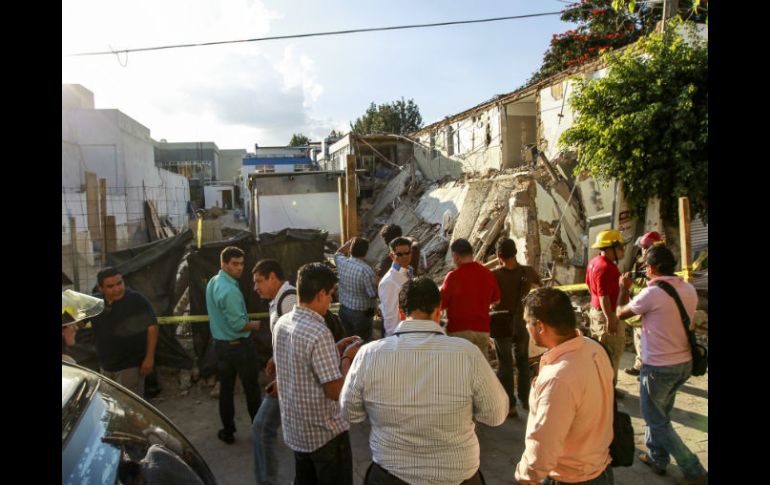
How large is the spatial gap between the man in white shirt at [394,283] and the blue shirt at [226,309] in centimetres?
134

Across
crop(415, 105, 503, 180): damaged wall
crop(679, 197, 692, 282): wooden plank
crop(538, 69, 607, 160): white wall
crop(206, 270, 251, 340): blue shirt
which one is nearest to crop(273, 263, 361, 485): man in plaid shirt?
crop(206, 270, 251, 340): blue shirt

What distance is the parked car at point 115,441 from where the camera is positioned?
172 centimetres

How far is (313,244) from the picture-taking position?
746 centimetres

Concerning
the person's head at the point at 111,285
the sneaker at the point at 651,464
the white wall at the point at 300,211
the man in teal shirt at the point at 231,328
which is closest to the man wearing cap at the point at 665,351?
the sneaker at the point at 651,464

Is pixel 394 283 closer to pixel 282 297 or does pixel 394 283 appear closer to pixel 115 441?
pixel 282 297

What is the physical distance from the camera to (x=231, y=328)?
4.75 metres

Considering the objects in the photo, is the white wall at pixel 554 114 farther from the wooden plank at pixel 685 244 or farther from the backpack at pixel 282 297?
the backpack at pixel 282 297

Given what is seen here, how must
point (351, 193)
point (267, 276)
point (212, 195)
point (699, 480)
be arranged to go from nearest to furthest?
point (699, 480) < point (267, 276) < point (351, 193) < point (212, 195)

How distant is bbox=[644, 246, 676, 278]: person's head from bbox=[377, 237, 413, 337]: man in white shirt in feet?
6.95

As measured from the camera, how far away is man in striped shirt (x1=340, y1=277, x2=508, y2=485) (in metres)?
2.32

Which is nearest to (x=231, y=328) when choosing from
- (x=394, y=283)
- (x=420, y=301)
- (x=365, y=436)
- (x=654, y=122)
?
(x=394, y=283)

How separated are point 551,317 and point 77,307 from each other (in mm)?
3224

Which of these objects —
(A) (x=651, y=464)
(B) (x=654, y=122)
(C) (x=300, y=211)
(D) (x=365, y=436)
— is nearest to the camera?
(A) (x=651, y=464)
